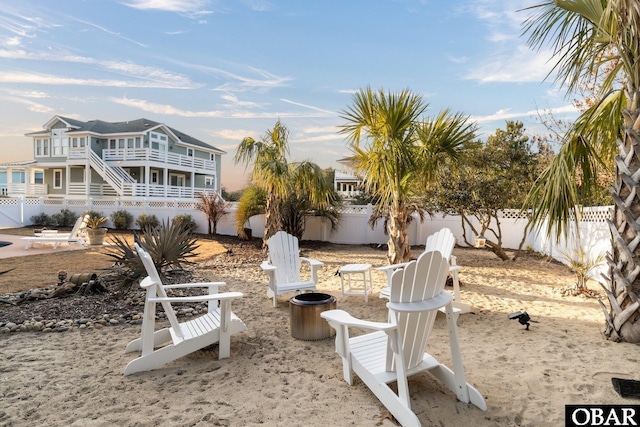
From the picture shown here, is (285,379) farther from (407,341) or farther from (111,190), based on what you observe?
(111,190)

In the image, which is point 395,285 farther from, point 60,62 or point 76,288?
point 60,62

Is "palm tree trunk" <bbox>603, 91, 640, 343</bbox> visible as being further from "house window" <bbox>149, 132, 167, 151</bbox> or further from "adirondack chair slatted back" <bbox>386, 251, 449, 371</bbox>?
"house window" <bbox>149, 132, 167, 151</bbox>

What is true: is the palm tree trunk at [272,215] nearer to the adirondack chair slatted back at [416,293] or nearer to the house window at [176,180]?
the adirondack chair slatted back at [416,293]

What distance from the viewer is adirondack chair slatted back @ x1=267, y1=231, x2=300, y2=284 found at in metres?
5.57

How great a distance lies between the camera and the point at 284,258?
5684mm

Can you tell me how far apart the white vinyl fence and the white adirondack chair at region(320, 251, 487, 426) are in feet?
15.9

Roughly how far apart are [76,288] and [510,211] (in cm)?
1207

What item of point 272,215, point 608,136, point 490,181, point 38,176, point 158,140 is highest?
point 158,140

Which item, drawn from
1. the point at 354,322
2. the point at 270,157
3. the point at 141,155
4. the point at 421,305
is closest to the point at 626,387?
the point at 421,305

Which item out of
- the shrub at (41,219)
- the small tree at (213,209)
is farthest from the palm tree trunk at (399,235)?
the shrub at (41,219)

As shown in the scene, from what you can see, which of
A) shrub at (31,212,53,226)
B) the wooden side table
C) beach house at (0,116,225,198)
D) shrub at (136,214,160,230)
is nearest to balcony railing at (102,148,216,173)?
beach house at (0,116,225,198)

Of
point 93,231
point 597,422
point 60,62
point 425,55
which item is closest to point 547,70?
point 597,422

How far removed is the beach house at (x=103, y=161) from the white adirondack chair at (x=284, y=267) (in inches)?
751

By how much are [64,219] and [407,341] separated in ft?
65.1
